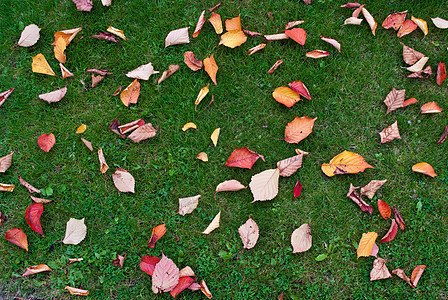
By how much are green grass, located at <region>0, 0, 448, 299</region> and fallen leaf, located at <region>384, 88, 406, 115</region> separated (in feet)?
0.18

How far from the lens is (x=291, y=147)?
252 centimetres

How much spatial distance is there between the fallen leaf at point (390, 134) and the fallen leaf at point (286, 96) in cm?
75

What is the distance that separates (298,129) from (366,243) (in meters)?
0.98

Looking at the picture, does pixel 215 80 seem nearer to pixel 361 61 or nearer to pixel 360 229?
pixel 361 61

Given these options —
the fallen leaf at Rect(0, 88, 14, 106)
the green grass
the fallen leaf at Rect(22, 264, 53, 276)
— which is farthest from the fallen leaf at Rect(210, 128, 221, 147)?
the fallen leaf at Rect(0, 88, 14, 106)

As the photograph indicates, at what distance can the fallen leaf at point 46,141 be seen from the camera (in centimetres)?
252

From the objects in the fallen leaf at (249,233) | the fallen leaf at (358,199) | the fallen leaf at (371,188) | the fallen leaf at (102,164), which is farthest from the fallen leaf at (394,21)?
Answer: the fallen leaf at (102,164)

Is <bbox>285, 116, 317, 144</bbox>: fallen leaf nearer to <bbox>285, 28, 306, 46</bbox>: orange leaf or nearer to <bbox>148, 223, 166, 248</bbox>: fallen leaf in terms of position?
<bbox>285, 28, 306, 46</bbox>: orange leaf

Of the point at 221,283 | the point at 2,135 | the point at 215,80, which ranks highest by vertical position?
the point at 215,80

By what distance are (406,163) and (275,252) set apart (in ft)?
4.22

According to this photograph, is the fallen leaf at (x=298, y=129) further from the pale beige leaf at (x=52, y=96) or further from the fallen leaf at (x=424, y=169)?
the pale beige leaf at (x=52, y=96)

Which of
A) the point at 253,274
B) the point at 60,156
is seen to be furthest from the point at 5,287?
the point at 253,274

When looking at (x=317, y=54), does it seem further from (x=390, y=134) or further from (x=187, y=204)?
(x=187, y=204)

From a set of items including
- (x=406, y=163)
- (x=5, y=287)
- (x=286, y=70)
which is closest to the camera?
(x=5, y=287)
